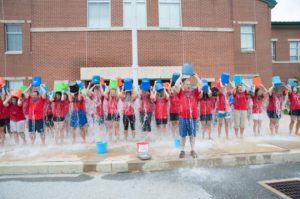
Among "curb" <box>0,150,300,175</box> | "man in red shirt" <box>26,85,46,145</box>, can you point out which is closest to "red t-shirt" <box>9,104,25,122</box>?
"man in red shirt" <box>26,85,46,145</box>

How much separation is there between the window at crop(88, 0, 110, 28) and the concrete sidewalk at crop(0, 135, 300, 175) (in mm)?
8633

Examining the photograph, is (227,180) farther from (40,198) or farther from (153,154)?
(40,198)

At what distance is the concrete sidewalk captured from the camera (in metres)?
6.27

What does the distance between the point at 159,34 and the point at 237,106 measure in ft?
24.4

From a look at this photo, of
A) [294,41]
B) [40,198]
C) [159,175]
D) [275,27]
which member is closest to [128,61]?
[159,175]

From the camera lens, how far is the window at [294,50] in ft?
84.6

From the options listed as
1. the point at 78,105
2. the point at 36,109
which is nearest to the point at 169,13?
the point at 78,105

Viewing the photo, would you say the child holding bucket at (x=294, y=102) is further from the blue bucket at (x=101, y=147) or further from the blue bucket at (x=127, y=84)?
the blue bucket at (x=101, y=147)

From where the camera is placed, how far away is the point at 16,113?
8836 mm

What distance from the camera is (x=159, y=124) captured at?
9250mm

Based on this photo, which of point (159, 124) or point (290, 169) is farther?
point (159, 124)

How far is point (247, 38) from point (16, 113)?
15.4 metres

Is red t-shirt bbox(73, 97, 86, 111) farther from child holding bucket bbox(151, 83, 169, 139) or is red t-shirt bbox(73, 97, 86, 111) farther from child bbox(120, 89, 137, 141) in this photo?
child holding bucket bbox(151, 83, 169, 139)

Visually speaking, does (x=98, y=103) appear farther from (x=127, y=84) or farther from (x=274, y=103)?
(x=274, y=103)
